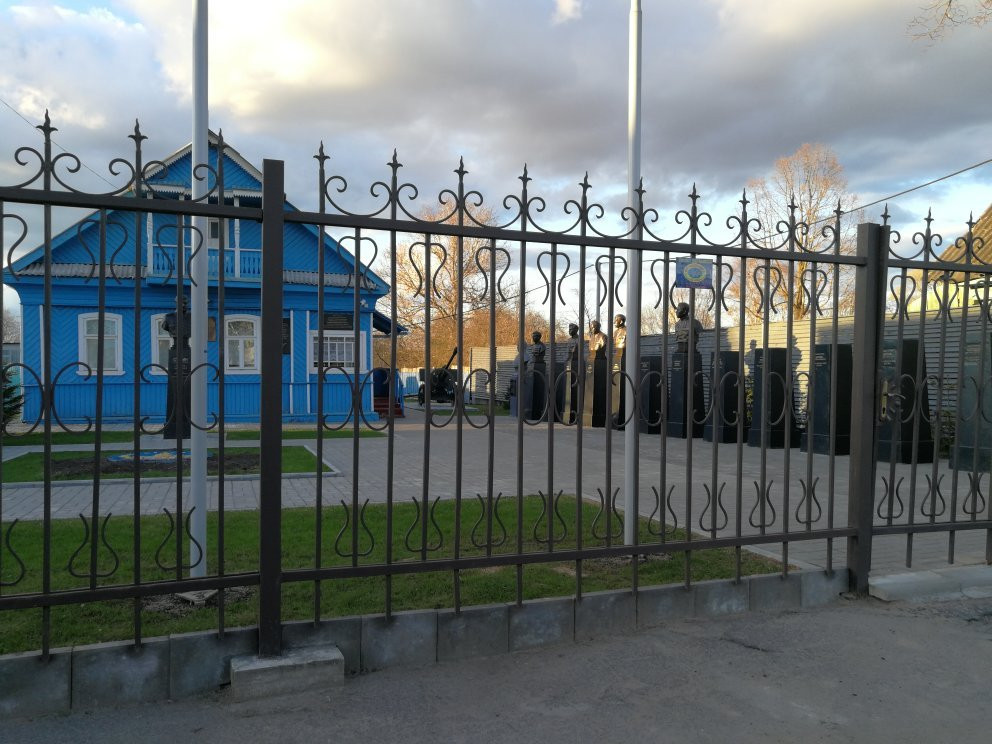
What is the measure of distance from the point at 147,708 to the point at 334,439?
12.7 metres

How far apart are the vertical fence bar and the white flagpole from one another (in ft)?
1.72

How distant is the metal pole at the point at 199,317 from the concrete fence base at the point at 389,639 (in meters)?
0.66

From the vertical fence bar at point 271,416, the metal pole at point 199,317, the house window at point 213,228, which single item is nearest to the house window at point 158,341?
the house window at point 213,228

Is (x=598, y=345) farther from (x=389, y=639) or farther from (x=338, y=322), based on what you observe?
(x=389, y=639)

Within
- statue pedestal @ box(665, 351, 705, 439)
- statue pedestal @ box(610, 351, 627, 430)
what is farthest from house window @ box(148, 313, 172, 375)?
statue pedestal @ box(665, 351, 705, 439)

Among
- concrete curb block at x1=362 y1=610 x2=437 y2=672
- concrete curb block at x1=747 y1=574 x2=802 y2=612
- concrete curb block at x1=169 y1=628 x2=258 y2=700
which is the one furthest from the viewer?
concrete curb block at x1=747 y1=574 x2=802 y2=612

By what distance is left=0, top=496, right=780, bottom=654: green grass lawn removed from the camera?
13.0 feet

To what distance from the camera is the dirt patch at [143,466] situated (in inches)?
388

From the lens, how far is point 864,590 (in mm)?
5027

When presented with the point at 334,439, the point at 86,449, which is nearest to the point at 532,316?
the point at 334,439

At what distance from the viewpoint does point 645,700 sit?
3521 mm

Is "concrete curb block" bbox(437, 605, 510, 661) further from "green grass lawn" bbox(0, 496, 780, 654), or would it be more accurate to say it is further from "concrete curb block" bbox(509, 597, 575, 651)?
"green grass lawn" bbox(0, 496, 780, 654)

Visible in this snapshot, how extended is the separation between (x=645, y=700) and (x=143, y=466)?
30.0 ft

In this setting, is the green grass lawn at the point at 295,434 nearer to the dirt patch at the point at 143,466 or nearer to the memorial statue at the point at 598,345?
the dirt patch at the point at 143,466
